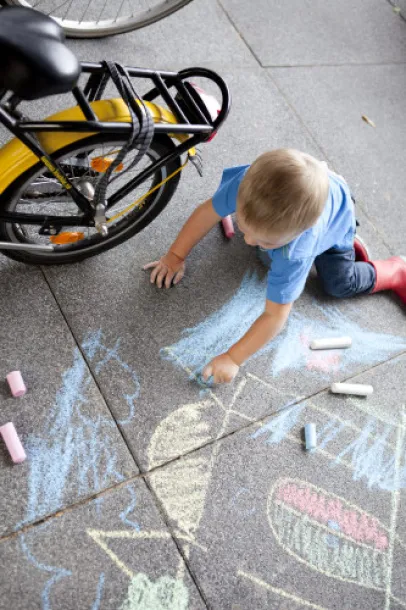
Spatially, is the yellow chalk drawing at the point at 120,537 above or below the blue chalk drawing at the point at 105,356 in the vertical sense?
below

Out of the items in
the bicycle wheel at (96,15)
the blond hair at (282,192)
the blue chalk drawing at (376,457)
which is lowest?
the blue chalk drawing at (376,457)

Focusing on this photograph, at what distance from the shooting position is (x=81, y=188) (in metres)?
1.47

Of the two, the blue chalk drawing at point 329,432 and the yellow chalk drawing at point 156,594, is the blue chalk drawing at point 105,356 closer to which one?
the yellow chalk drawing at point 156,594

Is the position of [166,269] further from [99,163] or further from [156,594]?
[156,594]

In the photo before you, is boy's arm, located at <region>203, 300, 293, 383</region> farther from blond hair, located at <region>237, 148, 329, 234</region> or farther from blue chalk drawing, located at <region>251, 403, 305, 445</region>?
blond hair, located at <region>237, 148, 329, 234</region>

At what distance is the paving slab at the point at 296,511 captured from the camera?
1.40m

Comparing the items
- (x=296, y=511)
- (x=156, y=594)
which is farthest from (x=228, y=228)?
(x=156, y=594)

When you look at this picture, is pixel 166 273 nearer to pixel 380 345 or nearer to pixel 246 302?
pixel 246 302

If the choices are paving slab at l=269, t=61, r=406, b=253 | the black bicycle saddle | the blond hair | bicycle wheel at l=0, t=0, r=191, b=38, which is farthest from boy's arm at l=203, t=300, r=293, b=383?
bicycle wheel at l=0, t=0, r=191, b=38

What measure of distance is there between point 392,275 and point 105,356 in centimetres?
106

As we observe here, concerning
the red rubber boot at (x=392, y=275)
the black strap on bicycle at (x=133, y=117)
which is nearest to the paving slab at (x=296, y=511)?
the red rubber boot at (x=392, y=275)

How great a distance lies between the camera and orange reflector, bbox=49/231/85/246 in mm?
1596

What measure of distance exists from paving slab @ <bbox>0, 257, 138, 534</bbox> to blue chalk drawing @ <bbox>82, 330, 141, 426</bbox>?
0.09 ft

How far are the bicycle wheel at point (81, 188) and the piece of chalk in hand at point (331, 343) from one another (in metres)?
0.68
